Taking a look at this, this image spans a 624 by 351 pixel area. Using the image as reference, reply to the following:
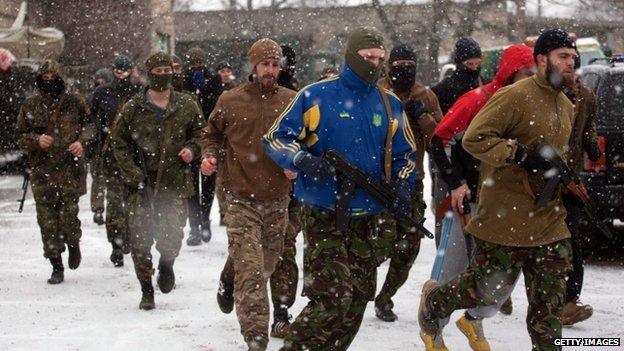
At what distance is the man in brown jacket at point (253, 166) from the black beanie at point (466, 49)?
1526 mm

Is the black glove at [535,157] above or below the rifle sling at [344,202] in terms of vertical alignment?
above

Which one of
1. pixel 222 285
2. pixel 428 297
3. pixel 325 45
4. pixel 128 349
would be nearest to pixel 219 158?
pixel 222 285

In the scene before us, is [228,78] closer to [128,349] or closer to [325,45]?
[128,349]

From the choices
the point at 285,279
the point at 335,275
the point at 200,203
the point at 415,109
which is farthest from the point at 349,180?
the point at 200,203

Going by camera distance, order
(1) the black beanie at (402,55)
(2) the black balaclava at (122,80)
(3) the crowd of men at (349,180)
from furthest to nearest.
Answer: (2) the black balaclava at (122,80) → (1) the black beanie at (402,55) → (3) the crowd of men at (349,180)

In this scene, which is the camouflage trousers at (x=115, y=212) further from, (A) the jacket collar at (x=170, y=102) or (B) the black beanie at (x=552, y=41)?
(B) the black beanie at (x=552, y=41)

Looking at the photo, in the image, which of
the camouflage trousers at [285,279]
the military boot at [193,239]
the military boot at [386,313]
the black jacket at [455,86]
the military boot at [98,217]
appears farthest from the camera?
the military boot at [98,217]

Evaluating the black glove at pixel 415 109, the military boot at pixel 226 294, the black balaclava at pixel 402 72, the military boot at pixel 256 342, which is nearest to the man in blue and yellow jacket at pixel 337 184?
the military boot at pixel 256 342

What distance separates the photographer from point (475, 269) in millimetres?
5668

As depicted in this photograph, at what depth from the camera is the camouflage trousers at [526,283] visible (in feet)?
17.6

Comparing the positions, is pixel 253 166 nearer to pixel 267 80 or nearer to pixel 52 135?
pixel 267 80

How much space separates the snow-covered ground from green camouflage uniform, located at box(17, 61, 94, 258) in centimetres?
47

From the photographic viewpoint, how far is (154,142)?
25.5 feet

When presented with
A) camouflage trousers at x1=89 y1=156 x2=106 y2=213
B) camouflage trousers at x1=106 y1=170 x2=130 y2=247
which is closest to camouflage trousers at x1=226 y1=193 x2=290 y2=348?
camouflage trousers at x1=106 y1=170 x2=130 y2=247
